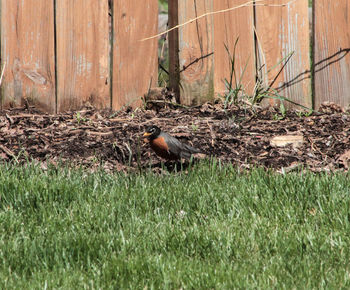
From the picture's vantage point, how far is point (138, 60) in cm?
630

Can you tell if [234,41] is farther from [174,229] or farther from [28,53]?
[174,229]

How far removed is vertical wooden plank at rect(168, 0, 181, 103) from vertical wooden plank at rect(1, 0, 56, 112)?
1.14m

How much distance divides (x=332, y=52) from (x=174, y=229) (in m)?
3.34

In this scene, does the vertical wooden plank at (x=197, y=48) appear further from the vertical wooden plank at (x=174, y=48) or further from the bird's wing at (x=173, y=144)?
the bird's wing at (x=173, y=144)

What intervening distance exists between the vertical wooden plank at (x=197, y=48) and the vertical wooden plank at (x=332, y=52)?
104 centimetres

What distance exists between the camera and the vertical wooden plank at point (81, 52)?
6.20 metres

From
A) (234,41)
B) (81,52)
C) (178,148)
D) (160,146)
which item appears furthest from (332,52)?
(81,52)

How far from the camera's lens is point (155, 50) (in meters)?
6.35

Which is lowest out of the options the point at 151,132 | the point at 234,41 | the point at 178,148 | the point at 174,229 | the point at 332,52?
the point at 174,229

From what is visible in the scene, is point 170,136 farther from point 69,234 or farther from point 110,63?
point 69,234

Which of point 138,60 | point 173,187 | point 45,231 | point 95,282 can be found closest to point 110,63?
point 138,60

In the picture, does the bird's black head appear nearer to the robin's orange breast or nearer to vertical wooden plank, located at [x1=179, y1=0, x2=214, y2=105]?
the robin's orange breast

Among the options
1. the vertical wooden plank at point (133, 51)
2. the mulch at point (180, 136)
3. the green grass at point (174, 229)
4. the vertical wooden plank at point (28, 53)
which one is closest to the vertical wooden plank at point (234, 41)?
the mulch at point (180, 136)

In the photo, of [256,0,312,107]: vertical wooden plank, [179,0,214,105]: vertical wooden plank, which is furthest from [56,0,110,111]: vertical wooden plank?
[256,0,312,107]: vertical wooden plank
